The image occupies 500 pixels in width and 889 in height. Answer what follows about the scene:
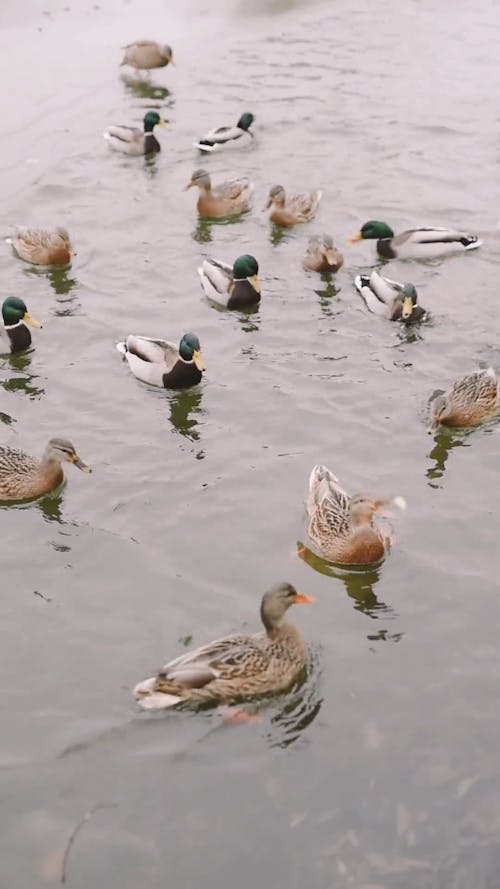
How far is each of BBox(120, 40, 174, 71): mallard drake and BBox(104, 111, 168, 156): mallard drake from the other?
311 cm

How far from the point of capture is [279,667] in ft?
21.9

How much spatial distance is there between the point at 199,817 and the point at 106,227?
368 inches

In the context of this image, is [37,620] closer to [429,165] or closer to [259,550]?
[259,550]

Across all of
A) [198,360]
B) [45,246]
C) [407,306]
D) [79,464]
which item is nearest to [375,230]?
[407,306]

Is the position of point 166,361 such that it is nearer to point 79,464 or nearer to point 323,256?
point 79,464

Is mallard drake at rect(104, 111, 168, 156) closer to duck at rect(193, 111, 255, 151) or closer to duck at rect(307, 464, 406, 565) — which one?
duck at rect(193, 111, 255, 151)

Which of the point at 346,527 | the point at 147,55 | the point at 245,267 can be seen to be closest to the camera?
the point at 346,527

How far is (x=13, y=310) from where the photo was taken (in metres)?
10.9

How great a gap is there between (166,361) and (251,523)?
8.44 ft

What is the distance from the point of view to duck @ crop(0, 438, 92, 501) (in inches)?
344

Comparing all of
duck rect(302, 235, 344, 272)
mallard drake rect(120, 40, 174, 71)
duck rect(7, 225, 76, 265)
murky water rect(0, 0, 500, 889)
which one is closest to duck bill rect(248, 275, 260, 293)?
murky water rect(0, 0, 500, 889)

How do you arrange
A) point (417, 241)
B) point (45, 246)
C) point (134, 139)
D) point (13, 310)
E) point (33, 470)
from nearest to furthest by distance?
1. point (33, 470)
2. point (13, 310)
3. point (45, 246)
4. point (417, 241)
5. point (134, 139)

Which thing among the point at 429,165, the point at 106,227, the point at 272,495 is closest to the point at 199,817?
the point at 272,495

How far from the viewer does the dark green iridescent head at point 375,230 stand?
12.8 meters
